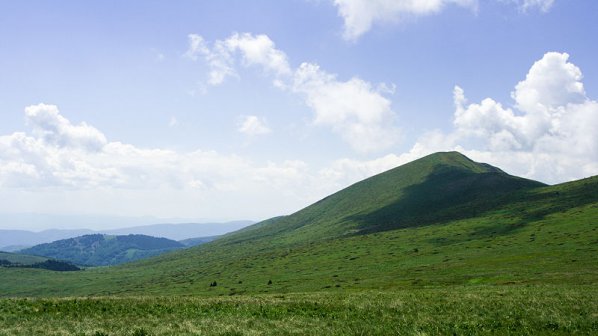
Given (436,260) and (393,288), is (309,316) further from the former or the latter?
(436,260)

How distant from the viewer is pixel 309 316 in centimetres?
2875

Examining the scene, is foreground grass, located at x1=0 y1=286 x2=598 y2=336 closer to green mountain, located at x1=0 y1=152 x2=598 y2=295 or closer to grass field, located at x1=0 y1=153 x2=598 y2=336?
grass field, located at x1=0 y1=153 x2=598 y2=336

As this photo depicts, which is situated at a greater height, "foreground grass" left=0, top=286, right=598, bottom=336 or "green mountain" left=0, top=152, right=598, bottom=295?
"foreground grass" left=0, top=286, right=598, bottom=336

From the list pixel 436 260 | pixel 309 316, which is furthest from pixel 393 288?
pixel 436 260

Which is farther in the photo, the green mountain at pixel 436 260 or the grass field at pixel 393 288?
the green mountain at pixel 436 260

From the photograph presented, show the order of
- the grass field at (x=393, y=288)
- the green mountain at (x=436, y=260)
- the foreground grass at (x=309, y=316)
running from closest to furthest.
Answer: the foreground grass at (x=309, y=316) < the grass field at (x=393, y=288) < the green mountain at (x=436, y=260)

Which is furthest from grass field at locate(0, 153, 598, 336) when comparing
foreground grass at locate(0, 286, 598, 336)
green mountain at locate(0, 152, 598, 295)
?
green mountain at locate(0, 152, 598, 295)

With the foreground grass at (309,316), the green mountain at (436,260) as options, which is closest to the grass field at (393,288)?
the foreground grass at (309,316)

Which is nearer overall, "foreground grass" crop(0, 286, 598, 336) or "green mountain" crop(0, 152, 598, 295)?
"foreground grass" crop(0, 286, 598, 336)

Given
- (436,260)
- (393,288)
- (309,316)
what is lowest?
(436,260)

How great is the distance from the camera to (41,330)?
2359 centimetres

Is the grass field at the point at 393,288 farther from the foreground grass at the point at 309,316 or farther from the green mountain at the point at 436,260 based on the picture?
the green mountain at the point at 436,260

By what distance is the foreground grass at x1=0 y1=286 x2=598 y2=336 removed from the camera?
76.0 feet

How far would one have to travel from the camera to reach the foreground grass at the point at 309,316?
23.2m
